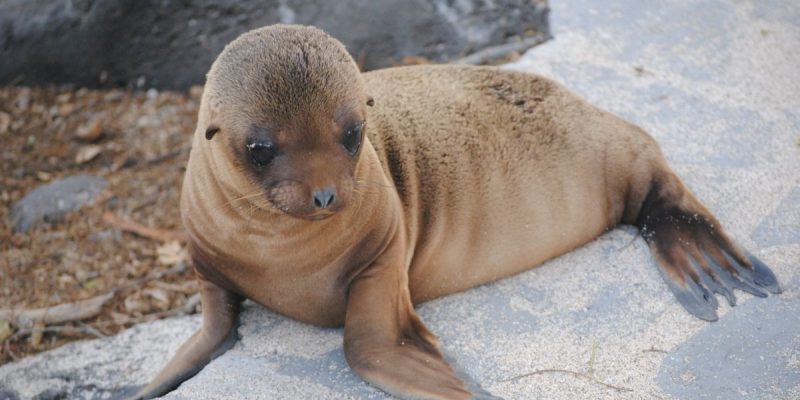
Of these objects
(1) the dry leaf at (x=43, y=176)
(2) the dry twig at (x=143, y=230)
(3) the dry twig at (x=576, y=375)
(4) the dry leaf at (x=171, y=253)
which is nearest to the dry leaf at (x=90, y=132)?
(1) the dry leaf at (x=43, y=176)

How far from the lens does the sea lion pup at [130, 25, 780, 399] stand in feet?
9.07

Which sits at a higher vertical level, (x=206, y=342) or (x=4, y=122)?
(x=206, y=342)

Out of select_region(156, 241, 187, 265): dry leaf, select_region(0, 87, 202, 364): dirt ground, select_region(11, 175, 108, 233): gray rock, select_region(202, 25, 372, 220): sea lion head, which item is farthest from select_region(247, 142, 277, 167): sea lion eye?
select_region(11, 175, 108, 233): gray rock

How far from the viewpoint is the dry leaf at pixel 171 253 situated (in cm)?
488

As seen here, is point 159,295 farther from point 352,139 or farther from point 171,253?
point 352,139

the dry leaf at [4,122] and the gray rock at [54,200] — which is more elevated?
the dry leaf at [4,122]

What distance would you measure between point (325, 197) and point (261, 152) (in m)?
0.25

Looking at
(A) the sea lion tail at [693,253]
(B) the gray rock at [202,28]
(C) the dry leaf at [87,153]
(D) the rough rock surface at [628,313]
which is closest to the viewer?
(D) the rough rock surface at [628,313]

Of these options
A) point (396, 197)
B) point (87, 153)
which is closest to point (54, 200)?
point (87, 153)

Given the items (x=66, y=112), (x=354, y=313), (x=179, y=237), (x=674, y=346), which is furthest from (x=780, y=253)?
(x=66, y=112)

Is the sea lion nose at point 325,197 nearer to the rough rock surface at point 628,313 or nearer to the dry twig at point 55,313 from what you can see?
the rough rock surface at point 628,313

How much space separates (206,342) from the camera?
11.1 feet

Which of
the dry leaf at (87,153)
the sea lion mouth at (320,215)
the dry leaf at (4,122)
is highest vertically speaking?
the sea lion mouth at (320,215)

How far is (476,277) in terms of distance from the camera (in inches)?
145
